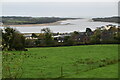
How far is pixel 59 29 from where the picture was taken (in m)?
11.1

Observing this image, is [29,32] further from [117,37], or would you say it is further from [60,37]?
[117,37]

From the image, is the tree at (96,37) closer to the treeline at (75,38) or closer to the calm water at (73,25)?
the treeline at (75,38)

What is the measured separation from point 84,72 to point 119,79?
0.78m

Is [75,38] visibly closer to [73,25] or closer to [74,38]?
[74,38]

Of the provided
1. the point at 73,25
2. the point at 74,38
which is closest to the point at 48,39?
the point at 74,38

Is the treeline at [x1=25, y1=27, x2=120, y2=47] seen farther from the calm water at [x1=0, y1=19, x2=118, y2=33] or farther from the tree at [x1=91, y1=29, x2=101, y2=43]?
the calm water at [x1=0, y1=19, x2=118, y2=33]

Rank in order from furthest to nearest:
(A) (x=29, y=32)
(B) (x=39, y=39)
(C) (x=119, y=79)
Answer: (B) (x=39, y=39)
(A) (x=29, y=32)
(C) (x=119, y=79)

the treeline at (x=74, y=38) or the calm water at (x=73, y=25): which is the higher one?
the calm water at (x=73, y=25)

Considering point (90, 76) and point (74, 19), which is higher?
point (74, 19)

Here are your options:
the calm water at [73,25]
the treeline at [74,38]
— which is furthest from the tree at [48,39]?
the calm water at [73,25]

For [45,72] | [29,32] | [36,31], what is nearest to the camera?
[45,72]

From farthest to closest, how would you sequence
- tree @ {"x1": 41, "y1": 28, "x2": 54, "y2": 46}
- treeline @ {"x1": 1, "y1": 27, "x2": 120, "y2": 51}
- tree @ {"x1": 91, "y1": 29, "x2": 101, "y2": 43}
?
1. tree @ {"x1": 91, "y1": 29, "x2": 101, "y2": 43}
2. tree @ {"x1": 41, "y1": 28, "x2": 54, "y2": 46}
3. treeline @ {"x1": 1, "y1": 27, "x2": 120, "y2": 51}

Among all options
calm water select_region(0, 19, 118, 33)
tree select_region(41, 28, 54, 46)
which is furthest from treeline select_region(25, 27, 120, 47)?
calm water select_region(0, 19, 118, 33)

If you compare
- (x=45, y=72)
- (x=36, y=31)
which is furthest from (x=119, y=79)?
(x=36, y=31)
